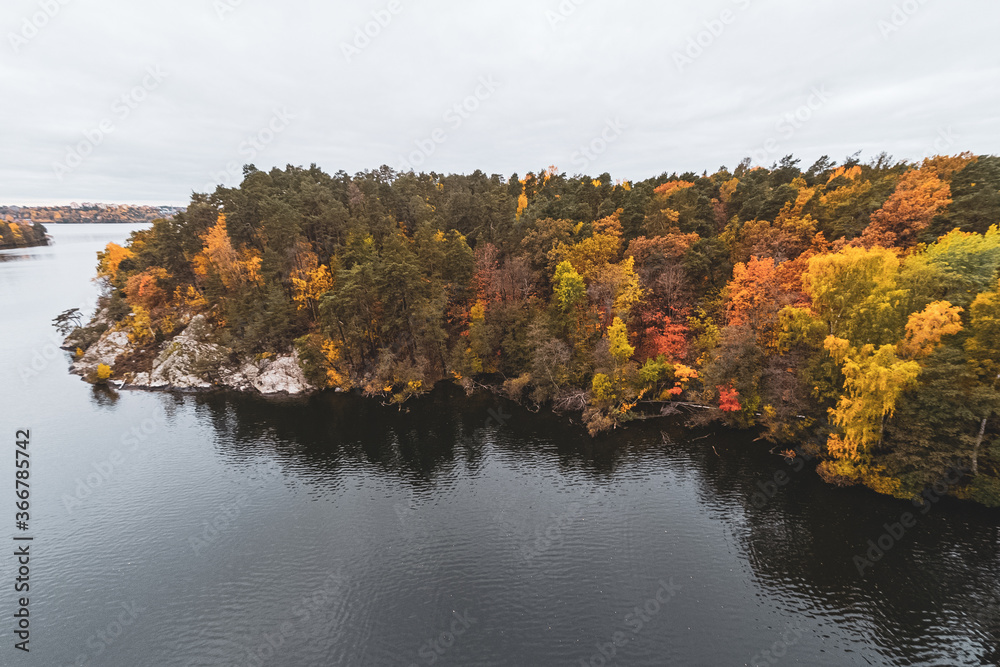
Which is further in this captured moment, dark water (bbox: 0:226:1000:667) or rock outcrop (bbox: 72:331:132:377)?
rock outcrop (bbox: 72:331:132:377)

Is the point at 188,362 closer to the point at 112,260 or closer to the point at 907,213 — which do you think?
the point at 112,260

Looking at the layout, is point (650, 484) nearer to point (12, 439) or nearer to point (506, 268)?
point (506, 268)

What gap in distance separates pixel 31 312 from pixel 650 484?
152m

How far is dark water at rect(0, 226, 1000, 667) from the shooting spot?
2531 cm

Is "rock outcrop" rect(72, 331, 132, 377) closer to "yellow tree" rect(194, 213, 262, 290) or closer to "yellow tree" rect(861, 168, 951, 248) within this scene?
"yellow tree" rect(194, 213, 262, 290)

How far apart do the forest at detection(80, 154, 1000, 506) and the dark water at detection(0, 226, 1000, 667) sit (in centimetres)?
620

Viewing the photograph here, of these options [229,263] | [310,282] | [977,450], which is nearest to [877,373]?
[977,450]

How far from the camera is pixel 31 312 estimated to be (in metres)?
102

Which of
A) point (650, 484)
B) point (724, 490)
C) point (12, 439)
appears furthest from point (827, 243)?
point (12, 439)

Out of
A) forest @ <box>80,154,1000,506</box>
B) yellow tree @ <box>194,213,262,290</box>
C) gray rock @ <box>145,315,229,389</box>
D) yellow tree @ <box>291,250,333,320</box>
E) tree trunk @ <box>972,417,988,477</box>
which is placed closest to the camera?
tree trunk @ <box>972,417,988,477</box>

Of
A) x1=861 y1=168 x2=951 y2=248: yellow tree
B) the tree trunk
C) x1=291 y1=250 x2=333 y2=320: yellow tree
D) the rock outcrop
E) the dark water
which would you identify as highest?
x1=861 y1=168 x2=951 y2=248: yellow tree

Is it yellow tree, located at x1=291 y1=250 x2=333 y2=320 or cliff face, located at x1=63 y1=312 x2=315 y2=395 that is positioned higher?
yellow tree, located at x1=291 y1=250 x2=333 y2=320

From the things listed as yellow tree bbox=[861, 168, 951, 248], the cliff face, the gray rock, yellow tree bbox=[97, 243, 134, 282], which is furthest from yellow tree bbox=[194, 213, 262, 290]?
yellow tree bbox=[861, 168, 951, 248]

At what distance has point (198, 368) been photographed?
65.2 m
